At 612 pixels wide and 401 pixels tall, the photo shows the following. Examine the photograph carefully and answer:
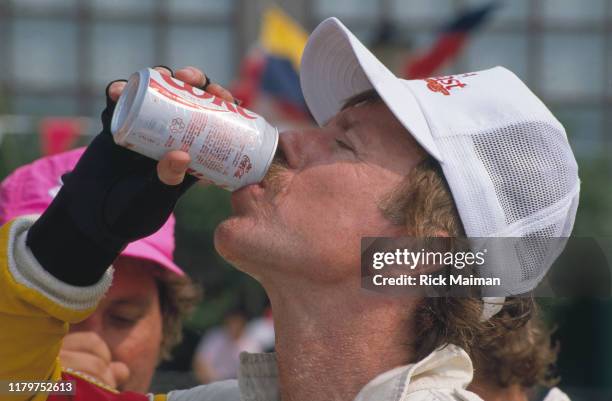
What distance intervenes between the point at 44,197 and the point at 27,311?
0.77 metres

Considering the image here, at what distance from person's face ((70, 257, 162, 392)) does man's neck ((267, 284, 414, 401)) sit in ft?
2.34

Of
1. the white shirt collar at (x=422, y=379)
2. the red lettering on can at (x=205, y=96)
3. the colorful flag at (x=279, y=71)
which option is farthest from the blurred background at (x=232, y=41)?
the white shirt collar at (x=422, y=379)

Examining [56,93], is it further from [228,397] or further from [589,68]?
[228,397]

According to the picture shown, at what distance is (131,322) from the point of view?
275 cm

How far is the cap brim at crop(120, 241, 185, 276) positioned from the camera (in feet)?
8.87

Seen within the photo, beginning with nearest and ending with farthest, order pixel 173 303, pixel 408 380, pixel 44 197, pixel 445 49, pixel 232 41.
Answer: pixel 408 380 → pixel 44 197 → pixel 173 303 → pixel 445 49 → pixel 232 41

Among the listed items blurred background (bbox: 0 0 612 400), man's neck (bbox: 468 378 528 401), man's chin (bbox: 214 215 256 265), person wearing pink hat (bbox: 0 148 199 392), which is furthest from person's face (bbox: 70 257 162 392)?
blurred background (bbox: 0 0 612 400)

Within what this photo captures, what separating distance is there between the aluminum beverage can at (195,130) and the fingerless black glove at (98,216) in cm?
6

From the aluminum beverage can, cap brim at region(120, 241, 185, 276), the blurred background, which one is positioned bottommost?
the blurred background

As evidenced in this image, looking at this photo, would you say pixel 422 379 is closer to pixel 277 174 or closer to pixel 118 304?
pixel 277 174

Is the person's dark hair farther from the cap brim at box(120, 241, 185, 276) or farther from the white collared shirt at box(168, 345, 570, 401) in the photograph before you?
the white collared shirt at box(168, 345, 570, 401)

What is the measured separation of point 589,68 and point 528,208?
56.1ft

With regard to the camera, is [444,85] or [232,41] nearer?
[444,85]

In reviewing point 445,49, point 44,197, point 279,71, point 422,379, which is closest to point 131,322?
point 44,197
